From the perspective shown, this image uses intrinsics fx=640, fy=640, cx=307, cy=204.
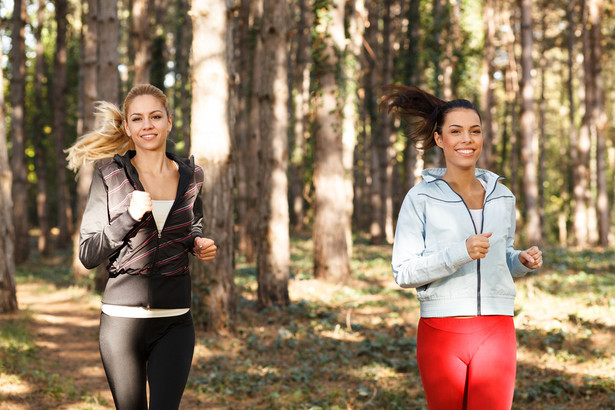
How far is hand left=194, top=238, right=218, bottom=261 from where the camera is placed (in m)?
3.41

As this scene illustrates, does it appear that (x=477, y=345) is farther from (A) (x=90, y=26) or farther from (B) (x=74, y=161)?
(A) (x=90, y=26)

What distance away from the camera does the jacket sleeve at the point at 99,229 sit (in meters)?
3.17

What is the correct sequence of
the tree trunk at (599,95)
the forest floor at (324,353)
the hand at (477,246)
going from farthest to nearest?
the tree trunk at (599,95) < the forest floor at (324,353) < the hand at (477,246)

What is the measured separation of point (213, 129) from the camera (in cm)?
837

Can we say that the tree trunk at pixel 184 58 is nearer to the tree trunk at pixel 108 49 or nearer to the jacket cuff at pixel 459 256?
the tree trunk at pixel 108 49

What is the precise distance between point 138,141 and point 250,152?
1448 cm

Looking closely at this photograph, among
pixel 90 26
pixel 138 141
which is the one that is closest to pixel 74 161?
pixel 138 141

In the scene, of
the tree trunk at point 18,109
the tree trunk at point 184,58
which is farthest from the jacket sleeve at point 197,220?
the tree trunk at point 184,58

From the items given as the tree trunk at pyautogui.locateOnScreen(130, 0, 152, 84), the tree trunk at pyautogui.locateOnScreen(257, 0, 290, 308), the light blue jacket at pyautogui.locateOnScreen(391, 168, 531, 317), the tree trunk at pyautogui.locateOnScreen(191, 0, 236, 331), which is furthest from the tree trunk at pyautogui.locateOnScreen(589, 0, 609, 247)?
the light blue jacket at pyautogui.locateOnScreen(391, 168, 531, 317)

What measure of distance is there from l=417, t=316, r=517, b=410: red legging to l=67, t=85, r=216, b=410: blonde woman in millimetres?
1288

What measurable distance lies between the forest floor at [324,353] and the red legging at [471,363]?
3.25 m

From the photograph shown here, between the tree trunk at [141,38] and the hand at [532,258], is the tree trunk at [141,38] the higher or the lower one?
the higher one

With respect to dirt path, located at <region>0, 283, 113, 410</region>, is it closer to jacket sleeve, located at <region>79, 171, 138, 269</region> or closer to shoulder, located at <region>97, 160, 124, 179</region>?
jacket sleeve, located at <region>79, 171, 138, 269</region>

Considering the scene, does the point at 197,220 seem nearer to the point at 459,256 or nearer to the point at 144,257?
the point at 144,257
